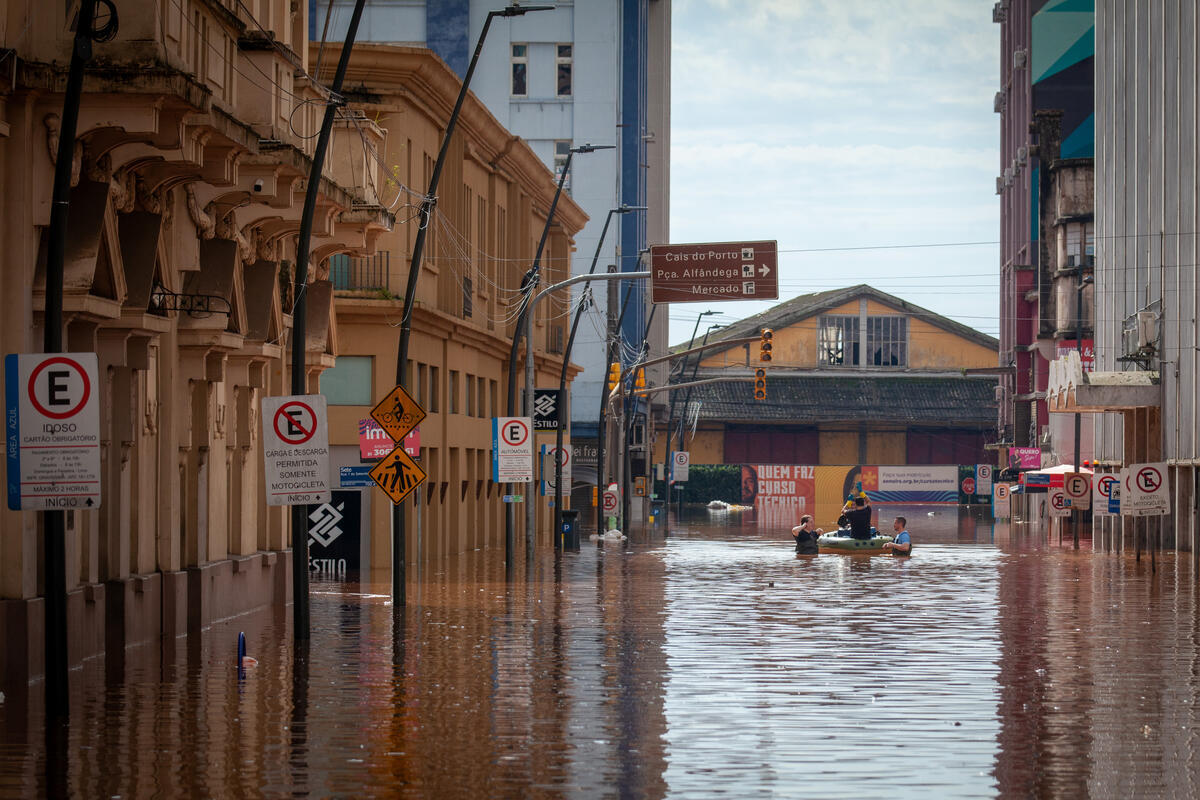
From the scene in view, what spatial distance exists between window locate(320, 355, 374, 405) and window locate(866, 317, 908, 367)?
→ 82318 millimetres

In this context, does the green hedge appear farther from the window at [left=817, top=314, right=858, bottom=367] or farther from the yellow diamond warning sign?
the yellow diamond warning sign

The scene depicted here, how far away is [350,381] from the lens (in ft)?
137

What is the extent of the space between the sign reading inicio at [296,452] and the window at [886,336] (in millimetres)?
101843

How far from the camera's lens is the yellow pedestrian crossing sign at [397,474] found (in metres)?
25.9

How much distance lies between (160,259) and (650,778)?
42.7 feet

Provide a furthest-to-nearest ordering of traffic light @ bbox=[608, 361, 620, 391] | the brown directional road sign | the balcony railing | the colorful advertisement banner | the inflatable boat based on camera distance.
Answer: the colorful advertisement banner → traffic light @ bbox=[608, 361, 620, 391] → the inflatable boat → the balcony railing → the brown directional road sign

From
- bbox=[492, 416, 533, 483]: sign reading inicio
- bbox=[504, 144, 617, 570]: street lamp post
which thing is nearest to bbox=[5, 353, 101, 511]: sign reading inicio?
bbox=[492, 416, 533, 483]: sign reading inicio

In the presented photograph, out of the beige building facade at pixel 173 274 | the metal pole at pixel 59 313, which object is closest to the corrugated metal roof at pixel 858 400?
the beige building facade at pixel 173 274

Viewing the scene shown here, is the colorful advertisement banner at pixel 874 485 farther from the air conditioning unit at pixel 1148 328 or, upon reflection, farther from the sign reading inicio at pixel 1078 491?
the air conditioning unit at pixel 1148 328

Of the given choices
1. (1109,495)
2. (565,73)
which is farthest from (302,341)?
(565,73)

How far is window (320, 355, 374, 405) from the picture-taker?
41.8 metres

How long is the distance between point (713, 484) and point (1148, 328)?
62701 mm

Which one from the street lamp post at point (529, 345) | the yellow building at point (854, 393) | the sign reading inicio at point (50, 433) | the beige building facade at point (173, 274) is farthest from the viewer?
the yellow building at point (854, 393)

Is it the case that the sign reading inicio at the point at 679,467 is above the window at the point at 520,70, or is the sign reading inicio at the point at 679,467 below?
below
